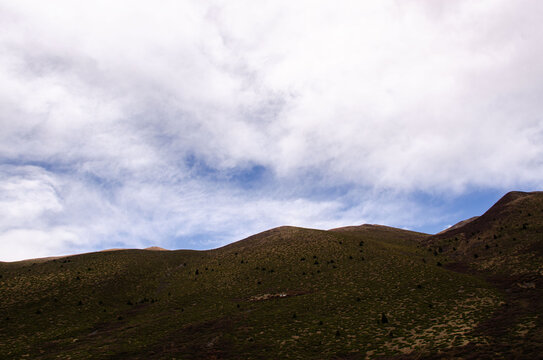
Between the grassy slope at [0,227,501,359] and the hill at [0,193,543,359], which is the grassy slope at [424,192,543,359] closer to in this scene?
the hill at [0,193,543,359]

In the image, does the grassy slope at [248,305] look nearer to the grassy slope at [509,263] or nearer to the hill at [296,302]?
the hill at [296,302]

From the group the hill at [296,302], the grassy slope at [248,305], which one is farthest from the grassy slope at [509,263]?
the grassy slope at [248,305]

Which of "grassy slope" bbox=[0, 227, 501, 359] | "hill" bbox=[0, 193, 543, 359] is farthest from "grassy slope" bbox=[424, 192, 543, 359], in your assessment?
"grassy slope" bbox=[0, 227, 501, 359]

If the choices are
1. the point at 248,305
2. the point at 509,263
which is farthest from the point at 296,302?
the point at 509,263

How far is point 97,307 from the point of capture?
137 ft

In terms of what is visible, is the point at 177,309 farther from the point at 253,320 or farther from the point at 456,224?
the point at 456,224

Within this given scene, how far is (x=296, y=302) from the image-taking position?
38688 mm

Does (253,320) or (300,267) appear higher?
(300,267)

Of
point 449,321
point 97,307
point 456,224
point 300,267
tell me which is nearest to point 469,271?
point 449,321

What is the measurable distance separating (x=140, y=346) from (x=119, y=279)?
3047 centimetres

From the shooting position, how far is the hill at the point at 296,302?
24.9m

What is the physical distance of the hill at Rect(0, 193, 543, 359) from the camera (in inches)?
979

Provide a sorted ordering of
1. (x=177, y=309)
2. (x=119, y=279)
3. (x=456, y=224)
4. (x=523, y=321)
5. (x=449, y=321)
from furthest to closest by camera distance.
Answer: (x=456, y=224) < (x=119, y=279) < (x=177, y=309) < (x=449, y=321) < (x=523, y=321)

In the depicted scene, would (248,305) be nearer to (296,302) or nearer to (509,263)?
(296,302)
